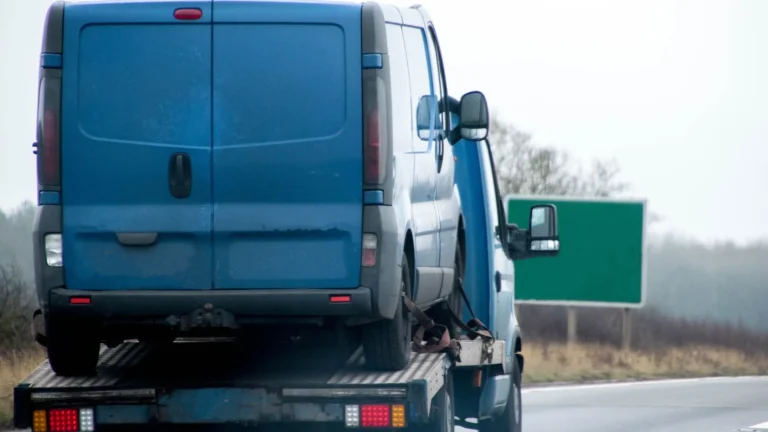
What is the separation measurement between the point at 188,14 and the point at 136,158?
77 centimetres

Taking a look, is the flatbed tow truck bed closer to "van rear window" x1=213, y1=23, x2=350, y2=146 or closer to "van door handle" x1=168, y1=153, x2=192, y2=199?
"van door handle" x1=168, y1=153, x2=192, y2=199

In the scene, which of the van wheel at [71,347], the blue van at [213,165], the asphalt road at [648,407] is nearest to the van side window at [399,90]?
the blue van at [213,165]

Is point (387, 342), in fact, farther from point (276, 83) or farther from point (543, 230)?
point (543, 230)

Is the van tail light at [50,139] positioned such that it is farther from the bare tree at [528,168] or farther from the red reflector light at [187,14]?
the bare tree at [528,168]

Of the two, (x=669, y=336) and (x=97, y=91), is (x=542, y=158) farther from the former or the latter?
(x=97, y=91)

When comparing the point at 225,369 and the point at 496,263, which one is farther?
the point at 496,263

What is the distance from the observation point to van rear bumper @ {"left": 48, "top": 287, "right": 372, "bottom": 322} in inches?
340

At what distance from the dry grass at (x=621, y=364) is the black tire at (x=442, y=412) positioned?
1600cm

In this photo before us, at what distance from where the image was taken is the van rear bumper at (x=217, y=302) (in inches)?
340

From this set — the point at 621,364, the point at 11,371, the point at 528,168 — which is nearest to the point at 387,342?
the point at 11,371

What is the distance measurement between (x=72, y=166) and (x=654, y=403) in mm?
13840

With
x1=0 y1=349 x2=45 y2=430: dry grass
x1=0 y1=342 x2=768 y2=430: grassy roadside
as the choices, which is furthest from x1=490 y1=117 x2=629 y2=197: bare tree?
x1=0 y1=349 x2=45 y2=430: dry grass

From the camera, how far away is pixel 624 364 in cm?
3362

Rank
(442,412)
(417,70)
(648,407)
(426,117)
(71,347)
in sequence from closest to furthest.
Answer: (71,347), (442,412), (417,70), (426,117), (648,407)
